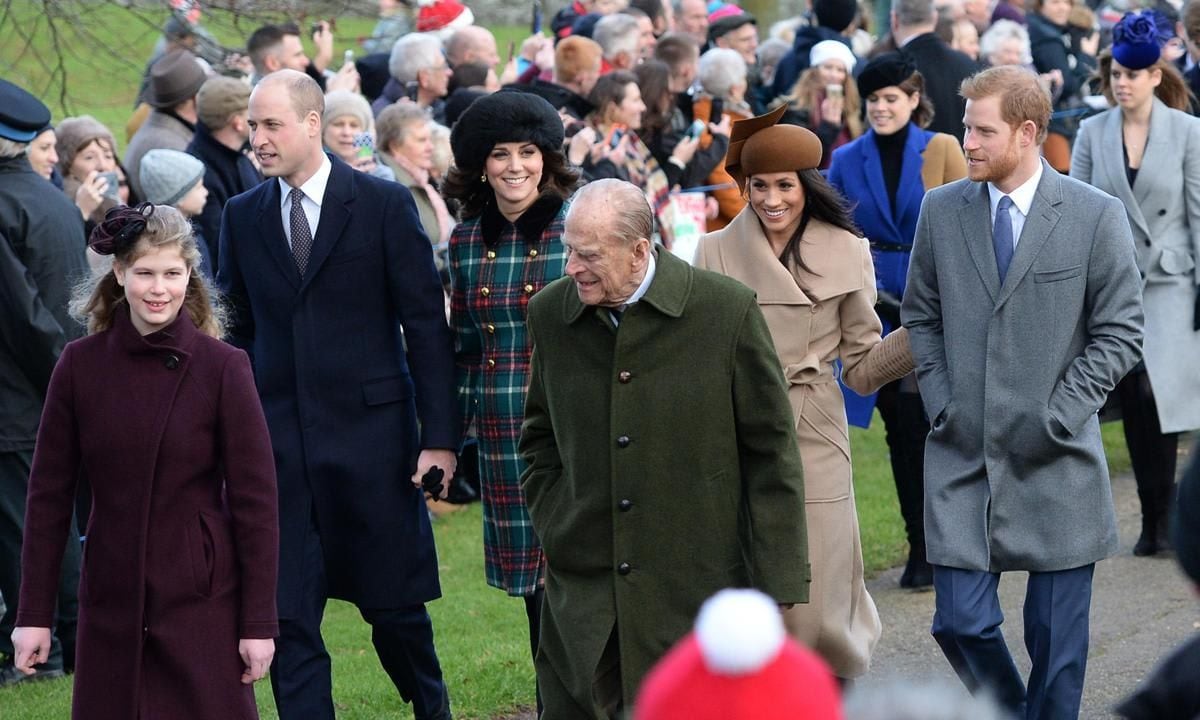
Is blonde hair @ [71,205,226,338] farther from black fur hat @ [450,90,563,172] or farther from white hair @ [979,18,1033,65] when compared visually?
white hair @ [979,18,1033,65]

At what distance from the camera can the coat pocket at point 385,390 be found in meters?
6.21

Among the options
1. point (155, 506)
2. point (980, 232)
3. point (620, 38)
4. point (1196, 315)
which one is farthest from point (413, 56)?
point (155, 506)

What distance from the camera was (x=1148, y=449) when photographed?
9094 millimetres

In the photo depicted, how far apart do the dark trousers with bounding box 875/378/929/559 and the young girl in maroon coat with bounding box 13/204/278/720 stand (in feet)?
12.7

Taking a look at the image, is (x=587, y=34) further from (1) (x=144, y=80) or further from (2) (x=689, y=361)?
(2) (x=689, y=361)

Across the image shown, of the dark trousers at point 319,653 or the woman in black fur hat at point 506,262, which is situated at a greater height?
the woman in black fur hat at point 506,262

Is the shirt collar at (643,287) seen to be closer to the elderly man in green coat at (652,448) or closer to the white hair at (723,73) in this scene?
the elderly man in green coat at (652,448)

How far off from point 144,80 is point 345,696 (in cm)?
562

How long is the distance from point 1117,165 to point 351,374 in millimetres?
4246

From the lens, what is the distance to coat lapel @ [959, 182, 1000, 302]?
5.86m

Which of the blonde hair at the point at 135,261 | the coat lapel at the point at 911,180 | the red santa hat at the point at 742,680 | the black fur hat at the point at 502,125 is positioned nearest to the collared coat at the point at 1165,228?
the coat lapel at the point at 911,180

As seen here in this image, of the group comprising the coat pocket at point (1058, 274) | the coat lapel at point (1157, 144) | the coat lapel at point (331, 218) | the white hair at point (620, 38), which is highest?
the white hair at point (620, 38)


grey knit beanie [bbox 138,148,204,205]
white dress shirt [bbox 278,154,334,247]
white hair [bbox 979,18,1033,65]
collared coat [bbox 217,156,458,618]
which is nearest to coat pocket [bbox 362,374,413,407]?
collared coat [bbox 217,156,458,618]

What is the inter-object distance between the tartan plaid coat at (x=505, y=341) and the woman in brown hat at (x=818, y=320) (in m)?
0.56
